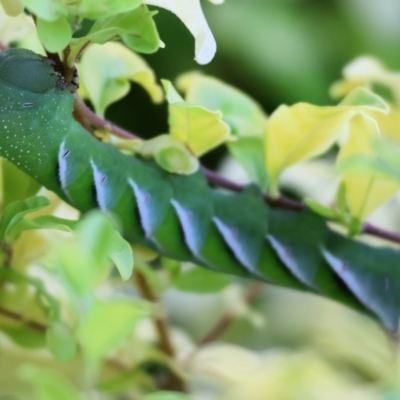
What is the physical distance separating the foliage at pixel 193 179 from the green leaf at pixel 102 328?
0.05 feet

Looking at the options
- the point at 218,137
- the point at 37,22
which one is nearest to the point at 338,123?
the point at 218,137

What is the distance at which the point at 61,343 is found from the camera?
1.27 ft

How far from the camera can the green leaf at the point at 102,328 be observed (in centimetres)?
25

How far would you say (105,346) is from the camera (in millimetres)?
250

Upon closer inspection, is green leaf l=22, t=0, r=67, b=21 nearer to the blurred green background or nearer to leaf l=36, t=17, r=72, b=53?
leaf l=36, t=17, r=72, b=53

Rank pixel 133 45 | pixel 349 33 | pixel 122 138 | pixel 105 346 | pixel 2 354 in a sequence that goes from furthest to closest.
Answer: pixel 349 33 < pixel 2 354 < pixel 122 138 < pixel 133 45 < pixel 105 346

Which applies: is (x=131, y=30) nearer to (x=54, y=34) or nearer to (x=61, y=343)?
(x=54, y=34)

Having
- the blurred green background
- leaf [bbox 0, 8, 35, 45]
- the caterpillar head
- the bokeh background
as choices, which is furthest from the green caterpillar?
the blurred green background

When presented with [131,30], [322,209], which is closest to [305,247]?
[322,209]

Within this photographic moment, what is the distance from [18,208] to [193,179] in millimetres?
153

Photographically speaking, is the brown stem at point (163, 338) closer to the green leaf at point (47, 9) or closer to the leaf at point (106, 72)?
the leaf at point (106, 72)

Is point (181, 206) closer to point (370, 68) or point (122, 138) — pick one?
point (122, 138)

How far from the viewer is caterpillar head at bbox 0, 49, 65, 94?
37 centimetres

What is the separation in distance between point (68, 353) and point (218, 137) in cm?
18
